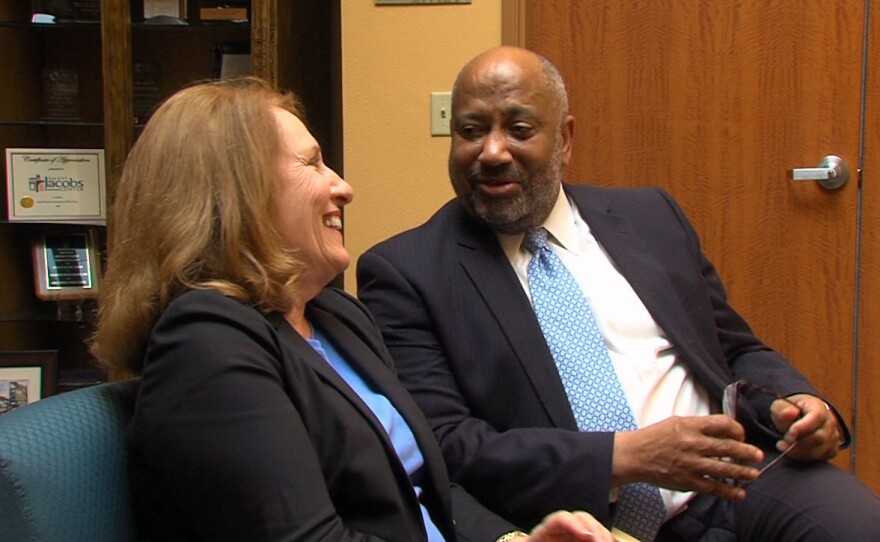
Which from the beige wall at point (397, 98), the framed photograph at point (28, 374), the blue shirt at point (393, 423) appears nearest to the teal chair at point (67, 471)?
the blue shirt at point (393, 423)

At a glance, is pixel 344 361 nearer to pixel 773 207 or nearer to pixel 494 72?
pixel 494 72

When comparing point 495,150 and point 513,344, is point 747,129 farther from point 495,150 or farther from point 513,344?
point 513,344

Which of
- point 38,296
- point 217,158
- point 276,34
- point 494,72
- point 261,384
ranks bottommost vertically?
point 38,296

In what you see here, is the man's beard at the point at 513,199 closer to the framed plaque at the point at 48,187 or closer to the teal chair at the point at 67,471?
the teal chair at the point at 67,471

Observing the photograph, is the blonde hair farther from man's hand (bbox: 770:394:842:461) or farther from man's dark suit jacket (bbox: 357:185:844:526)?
man's hand (bbox: 770:394:842:461)

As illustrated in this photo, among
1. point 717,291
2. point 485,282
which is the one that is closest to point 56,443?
point 485,282

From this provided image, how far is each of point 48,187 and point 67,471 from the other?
1.91m

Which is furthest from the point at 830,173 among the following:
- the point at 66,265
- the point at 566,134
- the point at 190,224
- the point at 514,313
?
the point at 66,265

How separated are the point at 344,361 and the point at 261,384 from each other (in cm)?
33

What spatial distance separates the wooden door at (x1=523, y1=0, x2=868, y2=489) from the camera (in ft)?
7.98

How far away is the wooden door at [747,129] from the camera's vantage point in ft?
7.98

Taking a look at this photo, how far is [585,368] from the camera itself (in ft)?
5.24

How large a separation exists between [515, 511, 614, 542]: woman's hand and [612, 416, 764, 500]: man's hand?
35 centimetres

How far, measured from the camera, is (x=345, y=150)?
98.3 inches
